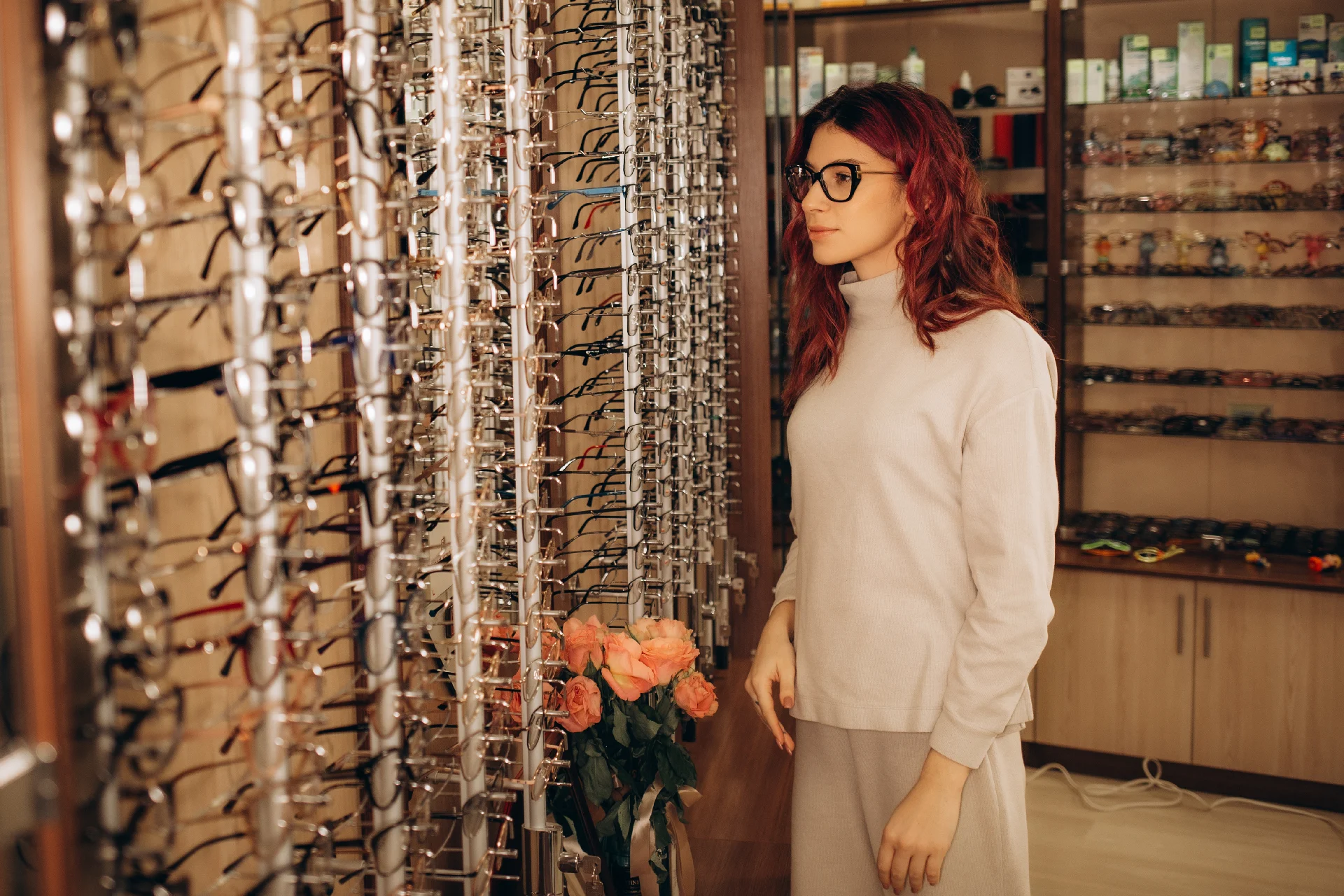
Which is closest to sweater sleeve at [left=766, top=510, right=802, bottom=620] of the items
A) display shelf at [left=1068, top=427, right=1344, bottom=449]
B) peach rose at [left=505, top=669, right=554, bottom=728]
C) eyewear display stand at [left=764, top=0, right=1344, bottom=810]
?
peach rose at [left=505, top=669, right=554, bottom=728]

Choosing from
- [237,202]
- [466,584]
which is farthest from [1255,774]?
[237,202]

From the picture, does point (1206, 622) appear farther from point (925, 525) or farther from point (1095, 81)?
point (925, 525)

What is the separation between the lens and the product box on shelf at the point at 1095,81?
3758 millimetres

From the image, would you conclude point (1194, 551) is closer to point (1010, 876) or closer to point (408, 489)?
point (1010, 876)

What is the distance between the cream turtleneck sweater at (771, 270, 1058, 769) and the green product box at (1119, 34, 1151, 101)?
2615 mm

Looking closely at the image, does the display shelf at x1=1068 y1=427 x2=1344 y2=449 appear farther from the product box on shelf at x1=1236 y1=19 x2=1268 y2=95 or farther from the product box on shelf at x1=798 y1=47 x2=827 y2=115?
the product box on shelf at x1=798 y1=47 x2=827 y2=115

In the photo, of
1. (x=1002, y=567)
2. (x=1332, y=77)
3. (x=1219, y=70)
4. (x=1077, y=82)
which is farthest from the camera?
(x=1077, y=82)

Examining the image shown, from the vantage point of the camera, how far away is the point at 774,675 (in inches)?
64.9

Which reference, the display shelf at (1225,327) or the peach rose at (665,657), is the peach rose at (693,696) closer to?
the peach rose at (665,657)

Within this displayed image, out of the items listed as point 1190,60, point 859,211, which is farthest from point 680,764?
point 1190,60

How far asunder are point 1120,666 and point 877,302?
2595 mm

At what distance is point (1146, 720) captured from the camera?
146 inches

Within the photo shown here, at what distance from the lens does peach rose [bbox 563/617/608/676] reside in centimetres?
167

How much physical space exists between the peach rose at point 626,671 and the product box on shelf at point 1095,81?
290 centimetres
